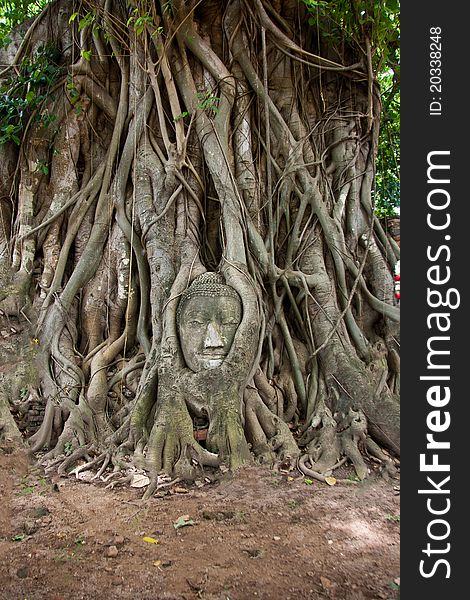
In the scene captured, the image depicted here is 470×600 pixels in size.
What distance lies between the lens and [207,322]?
3.04 m

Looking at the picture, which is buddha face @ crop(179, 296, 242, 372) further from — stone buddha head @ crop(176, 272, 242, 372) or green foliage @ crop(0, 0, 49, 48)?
green foliage @ crop(0, 0, 49, 48)

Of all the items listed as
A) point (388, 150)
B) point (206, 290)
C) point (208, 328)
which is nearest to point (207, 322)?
point (208, 328)

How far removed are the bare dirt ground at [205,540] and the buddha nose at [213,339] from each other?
2.67ft

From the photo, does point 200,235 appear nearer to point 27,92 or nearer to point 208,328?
point 208,328

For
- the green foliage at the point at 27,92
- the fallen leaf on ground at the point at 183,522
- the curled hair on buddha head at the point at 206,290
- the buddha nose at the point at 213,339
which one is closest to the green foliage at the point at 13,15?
the green foliage at the point at 27,92

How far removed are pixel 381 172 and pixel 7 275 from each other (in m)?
4.69

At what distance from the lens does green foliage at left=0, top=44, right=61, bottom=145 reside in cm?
430

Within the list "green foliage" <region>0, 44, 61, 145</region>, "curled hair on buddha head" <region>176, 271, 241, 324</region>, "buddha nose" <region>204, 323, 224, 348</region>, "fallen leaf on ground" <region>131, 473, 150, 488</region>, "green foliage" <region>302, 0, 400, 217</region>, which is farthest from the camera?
"green foliage" <region>0, 44, 61, 145</region>

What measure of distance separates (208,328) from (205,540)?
1354 mm

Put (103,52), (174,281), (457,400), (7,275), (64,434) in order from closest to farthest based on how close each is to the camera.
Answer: (457,400) < (64,434) < (174,281) < (7,275) < (103,52)

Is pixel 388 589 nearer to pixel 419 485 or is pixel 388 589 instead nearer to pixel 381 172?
pixel 419 485

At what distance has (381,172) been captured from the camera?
5.81 metres

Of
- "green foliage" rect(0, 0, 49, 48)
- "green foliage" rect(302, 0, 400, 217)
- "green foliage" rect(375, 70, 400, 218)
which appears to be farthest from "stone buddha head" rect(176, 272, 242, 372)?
"green foliage" rect(0, 0, 49, 48)

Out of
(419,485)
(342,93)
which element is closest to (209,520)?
(419,485)
